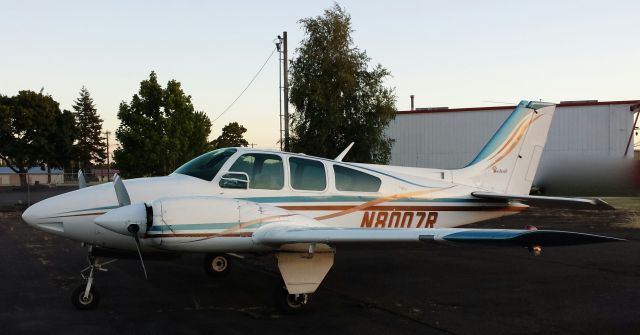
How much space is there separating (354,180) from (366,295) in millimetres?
1930

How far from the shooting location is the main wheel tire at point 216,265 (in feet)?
32.3

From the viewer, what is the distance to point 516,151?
11.1m

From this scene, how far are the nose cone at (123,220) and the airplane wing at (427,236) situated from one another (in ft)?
4.70

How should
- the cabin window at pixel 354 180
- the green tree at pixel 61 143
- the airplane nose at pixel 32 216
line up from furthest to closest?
the green tree at pixel 61 143 → the cabin window at pixel 354 180 → the airplane nose at pixel 32 216

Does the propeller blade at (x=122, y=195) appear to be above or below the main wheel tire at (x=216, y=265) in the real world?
above

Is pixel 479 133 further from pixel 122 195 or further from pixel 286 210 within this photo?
pixel 122 195

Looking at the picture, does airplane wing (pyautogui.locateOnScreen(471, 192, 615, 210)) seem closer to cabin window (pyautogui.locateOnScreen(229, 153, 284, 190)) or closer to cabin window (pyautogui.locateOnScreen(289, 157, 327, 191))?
cabin window (pyautogui.locateOnScreen(289, 157, 327, 191))

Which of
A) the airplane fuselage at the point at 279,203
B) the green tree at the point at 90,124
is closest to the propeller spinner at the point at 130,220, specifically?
the airplane fuselage at the point at 279,203

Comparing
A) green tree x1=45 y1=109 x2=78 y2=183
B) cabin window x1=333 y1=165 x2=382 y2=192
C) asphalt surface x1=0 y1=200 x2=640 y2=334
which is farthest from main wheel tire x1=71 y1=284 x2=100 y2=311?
green tree x1=45 y1=109 x2=78 y2=183

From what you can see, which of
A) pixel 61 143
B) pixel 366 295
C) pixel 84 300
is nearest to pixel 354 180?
pixel 366 295

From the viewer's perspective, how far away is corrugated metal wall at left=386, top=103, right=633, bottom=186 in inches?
1387

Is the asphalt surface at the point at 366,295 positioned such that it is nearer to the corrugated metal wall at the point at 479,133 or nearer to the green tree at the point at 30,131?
the corrugated metal wall at the point at 479,133

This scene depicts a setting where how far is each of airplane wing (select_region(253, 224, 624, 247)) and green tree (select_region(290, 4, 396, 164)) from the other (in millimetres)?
20117

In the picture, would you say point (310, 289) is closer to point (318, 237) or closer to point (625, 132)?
point (318, 237)
